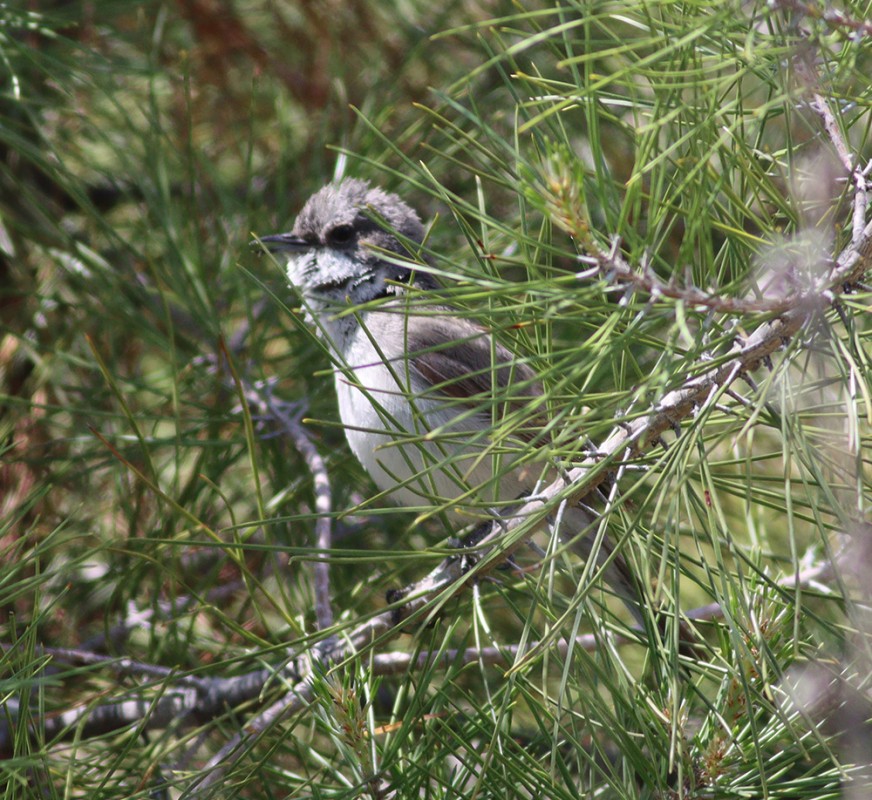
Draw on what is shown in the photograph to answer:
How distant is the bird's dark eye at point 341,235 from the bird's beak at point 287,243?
8 centimetres

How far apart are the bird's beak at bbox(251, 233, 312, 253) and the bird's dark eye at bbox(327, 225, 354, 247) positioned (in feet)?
0.25

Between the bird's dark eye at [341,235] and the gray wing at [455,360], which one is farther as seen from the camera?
the bird's dark eye at [341,235]

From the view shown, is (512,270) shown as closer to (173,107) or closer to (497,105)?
(497,105)

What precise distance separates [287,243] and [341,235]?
7.5 inches

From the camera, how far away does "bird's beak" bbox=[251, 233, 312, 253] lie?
3121 mm

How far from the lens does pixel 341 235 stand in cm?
323

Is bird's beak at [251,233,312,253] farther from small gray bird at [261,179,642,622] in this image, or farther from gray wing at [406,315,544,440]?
gray wing at [406,315,544,440]

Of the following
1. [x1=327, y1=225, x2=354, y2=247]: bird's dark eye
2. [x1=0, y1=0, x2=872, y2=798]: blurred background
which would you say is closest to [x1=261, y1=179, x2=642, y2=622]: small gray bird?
[x1=327, y1=225, x2=354, y2=247]: bird's dark eye

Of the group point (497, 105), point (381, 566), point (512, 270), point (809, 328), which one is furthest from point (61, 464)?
point (809, 328)

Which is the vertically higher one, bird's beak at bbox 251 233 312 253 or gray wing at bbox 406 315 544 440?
bird's beak at bbox 251 233 312 253

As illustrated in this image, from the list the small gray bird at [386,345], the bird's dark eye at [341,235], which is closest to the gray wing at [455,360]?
the small gray bird at [386,345]

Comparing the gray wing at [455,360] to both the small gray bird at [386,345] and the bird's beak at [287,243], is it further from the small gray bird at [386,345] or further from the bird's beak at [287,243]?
the bird's beak at [287,243]

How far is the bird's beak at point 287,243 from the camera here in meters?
3.12

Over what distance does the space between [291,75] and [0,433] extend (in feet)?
5.97
